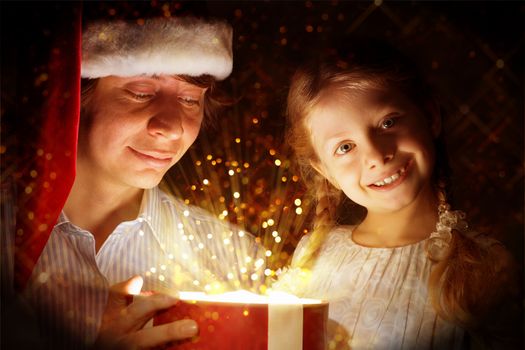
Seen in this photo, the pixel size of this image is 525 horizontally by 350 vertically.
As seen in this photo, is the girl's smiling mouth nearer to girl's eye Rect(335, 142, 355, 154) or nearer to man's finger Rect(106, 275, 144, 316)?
girl's eye Rect(335, 142, 355, 154)

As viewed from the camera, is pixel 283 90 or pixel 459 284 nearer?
pixel 459 284

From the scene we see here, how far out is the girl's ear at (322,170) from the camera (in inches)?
44.7

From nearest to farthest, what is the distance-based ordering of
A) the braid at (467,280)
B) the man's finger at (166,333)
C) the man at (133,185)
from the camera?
the man's finger at (166,333)
the braid at (467,280)
the man at (133,185)

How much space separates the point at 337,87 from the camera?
111 centimetres

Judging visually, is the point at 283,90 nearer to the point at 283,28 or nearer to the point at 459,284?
the point at 283,28

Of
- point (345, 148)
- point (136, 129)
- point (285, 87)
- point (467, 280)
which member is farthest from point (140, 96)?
point (467, 280)

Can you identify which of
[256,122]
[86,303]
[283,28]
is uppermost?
[283,28]

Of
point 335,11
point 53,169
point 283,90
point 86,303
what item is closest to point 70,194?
point 53,169

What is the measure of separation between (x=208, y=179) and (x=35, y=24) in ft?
1.58

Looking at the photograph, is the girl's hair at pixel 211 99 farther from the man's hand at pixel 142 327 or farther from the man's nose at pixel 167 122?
the man's hand at pixel 142 327

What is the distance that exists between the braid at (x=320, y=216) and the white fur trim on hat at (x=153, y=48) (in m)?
0.31

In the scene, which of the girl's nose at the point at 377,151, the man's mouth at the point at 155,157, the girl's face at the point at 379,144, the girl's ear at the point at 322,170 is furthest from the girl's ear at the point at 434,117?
the man's mouth at the point at 155,157

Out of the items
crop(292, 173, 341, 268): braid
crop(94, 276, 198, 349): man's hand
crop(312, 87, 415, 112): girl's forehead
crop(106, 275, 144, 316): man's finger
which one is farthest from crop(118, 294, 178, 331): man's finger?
crop(312, 87, 415, 112): girl's forehead

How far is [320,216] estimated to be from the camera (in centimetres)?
116
